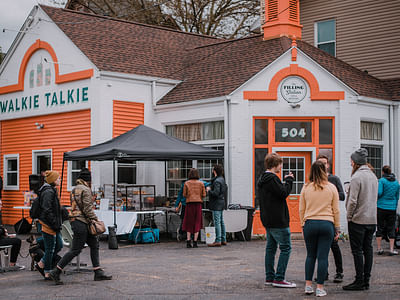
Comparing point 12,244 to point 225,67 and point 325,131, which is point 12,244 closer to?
point 325,131

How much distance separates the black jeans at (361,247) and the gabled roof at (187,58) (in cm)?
786

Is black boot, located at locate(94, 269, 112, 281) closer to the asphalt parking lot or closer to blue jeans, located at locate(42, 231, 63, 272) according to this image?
the asphalt parking lot

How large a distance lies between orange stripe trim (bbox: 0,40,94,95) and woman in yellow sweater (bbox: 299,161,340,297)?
10163 millimetres

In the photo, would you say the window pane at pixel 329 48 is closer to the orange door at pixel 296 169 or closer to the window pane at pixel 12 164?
the orange door at pixel 296 169

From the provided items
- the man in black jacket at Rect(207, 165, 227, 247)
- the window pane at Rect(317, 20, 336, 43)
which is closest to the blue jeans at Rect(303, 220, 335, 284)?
the man in black jacket at Rect(207, 165, 227, 247)

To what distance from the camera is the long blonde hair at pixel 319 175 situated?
7629 mm

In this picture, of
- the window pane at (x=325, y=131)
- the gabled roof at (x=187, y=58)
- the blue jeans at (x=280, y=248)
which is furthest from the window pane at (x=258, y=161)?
the blue jeans at (x=280, y=248)

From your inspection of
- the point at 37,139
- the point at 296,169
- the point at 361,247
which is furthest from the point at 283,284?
the point at 37,139

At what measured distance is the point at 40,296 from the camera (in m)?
7.96

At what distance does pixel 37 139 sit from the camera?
18625 millimetres

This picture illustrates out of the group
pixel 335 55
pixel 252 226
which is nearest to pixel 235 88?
pixel 252 226

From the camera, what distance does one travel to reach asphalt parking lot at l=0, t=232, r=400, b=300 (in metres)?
7.94

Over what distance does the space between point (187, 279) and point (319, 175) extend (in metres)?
2.80

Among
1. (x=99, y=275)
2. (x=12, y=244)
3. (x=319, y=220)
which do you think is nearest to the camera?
(x=319, y=220)
